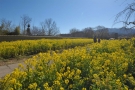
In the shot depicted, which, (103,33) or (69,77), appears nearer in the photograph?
(69,77)

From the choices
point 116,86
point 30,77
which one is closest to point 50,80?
point 30,77

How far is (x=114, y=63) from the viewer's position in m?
3.60

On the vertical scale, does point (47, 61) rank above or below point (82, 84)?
above

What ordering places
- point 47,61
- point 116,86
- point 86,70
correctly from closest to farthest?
point 116,86 → point 86,70 → point 47,61

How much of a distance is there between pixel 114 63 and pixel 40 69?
5.48 feet

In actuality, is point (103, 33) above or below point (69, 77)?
above

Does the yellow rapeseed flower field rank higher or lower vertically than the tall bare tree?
lower

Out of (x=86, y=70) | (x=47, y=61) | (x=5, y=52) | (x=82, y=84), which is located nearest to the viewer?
(x=82, y=84)

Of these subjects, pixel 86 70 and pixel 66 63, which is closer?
pixel 86 70

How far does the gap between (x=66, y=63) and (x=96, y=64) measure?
674mm

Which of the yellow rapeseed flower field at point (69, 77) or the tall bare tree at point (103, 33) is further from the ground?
the tall bare tree at point (103, 33)

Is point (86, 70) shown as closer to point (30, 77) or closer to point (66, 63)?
point (66, 63)

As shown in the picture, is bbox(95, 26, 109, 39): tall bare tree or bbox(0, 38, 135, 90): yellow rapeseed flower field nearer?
bbox(0, 38, 135, 90): yellow rapeseed flower field

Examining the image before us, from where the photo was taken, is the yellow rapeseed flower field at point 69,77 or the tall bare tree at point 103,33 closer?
the yellow rapeseed flower field at point 69,77
